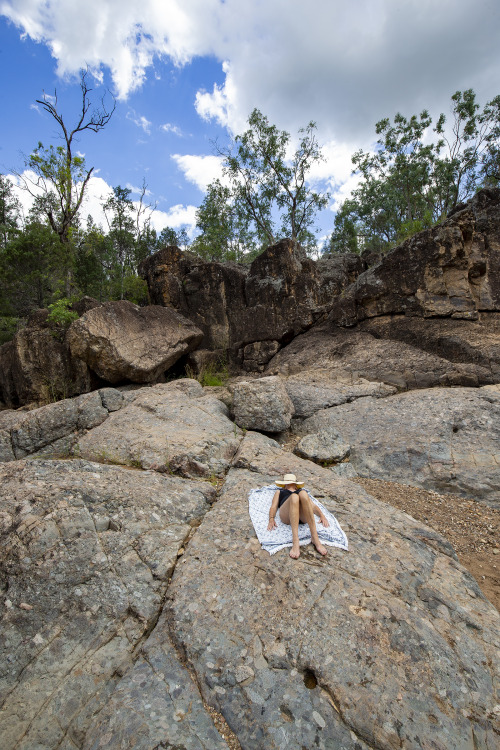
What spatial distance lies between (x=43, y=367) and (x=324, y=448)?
7639 millimetres

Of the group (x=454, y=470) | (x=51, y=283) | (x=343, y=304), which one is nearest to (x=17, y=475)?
(x=454, y=470)

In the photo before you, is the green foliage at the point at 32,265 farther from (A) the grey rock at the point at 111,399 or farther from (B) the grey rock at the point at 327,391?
(B) the grey rock at the point at 327,391

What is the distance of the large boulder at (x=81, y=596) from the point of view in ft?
6.37

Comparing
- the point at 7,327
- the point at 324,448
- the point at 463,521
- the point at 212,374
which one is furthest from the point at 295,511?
the point at 7,327

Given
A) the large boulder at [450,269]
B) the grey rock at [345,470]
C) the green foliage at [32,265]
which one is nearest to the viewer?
the grey rock at [345,470]

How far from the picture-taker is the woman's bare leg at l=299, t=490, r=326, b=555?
2.90 metres

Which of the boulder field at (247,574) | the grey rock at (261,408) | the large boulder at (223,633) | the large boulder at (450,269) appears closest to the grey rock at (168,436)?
the boulder field at (247,574)

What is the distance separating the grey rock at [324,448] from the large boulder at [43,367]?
5880 mm

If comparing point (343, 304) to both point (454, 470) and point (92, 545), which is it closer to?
point (454, 470)

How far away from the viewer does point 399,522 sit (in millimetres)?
3428

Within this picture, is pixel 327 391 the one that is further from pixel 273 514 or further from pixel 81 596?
pixel 81 596

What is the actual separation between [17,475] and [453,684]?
3860 millimetres

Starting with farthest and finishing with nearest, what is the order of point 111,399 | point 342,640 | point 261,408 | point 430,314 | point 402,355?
point 430,314, point 402,355, point 111,399, point 261,408, point 342,640

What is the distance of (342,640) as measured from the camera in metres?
2.21
